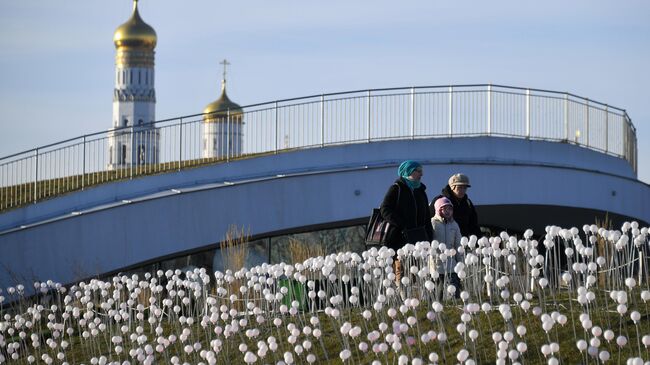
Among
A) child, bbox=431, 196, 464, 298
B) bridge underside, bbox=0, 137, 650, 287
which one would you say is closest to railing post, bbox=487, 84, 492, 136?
bridge underside, bbox=0, 137, 650, 287

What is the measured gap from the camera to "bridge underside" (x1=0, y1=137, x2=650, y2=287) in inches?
1099

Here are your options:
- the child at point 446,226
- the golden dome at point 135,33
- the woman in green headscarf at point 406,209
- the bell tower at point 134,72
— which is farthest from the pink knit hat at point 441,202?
the golden dome at point 135,33

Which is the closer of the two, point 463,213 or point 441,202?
point 441,202

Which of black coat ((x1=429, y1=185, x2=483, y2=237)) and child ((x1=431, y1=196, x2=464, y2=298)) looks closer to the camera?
child ((x1=431, y1=196, x2=464, y2=298))

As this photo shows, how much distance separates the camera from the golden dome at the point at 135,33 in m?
130

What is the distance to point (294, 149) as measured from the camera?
30.6m

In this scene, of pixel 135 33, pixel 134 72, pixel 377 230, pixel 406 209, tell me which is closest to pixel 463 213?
pixel 406 209

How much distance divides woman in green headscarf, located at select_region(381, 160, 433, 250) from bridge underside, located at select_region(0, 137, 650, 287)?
36.8ft

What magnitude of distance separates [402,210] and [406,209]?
0.16ft

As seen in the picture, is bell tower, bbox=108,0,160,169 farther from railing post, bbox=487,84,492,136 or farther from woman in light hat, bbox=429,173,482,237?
woman in light hat, bbox=429,173,482,237

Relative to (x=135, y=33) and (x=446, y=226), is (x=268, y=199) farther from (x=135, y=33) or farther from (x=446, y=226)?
(x=135, y=33)

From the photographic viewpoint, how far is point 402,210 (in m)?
16.3

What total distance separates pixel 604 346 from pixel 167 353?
5317 millimetres

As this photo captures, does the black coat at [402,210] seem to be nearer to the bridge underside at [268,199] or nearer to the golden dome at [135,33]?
the bridge underside at [268,199]
